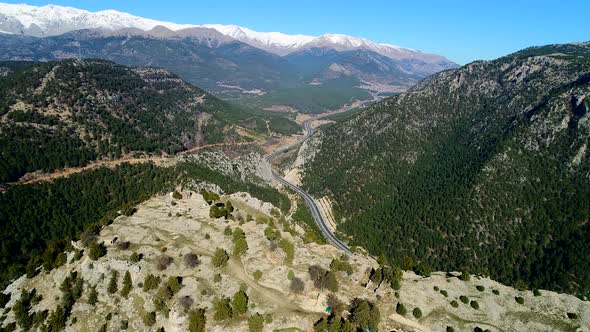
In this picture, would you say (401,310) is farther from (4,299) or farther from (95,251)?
(4,299)

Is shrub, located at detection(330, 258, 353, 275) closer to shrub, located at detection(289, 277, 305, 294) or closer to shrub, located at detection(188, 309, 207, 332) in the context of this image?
shrub, located at detection(289, 277, 305, 294)

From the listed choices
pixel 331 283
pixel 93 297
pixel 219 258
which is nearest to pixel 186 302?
pixel 219 258

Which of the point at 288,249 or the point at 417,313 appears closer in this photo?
the point at 417,313

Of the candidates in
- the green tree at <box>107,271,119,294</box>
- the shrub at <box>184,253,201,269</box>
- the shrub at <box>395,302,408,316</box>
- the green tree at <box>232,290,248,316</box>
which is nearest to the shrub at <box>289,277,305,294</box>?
the green tree at <box>232,290,248,316</box>

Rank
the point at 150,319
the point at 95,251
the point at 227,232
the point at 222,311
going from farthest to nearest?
the point at 227,232 → the point at 95,251 → the point at 150,319 → the point at 222,311

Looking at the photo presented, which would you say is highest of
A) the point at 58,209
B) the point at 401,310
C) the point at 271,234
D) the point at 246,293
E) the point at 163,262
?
the point at 271,234

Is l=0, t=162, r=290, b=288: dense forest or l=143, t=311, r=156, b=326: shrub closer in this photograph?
l=143, t=311, r=156, b=326: shrub

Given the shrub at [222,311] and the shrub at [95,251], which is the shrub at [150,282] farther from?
the shrub at [222,311]
